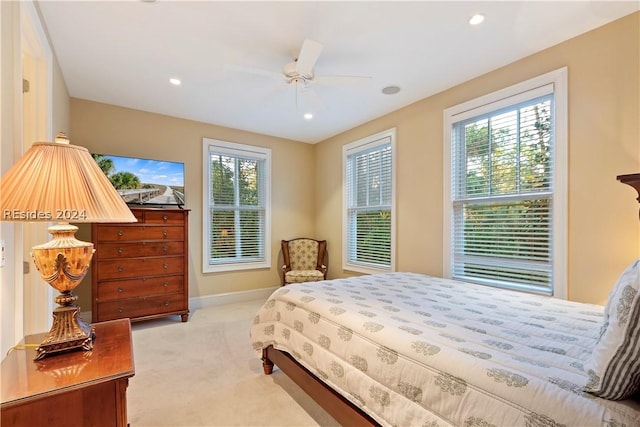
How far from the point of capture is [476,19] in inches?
88.4

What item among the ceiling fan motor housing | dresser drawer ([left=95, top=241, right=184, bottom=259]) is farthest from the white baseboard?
the ceiling fan motor housing

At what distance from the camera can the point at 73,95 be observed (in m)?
3.55

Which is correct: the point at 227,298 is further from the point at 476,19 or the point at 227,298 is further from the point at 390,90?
the point at 476,19

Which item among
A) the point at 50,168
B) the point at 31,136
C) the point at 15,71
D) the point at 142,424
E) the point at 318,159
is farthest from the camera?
the point at 318,159

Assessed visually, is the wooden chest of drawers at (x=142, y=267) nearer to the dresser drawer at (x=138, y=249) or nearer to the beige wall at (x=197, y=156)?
the dresser drawer at (x=138, y=249)

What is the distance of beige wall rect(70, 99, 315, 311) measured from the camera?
12.3ft

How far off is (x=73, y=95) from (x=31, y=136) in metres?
1.77

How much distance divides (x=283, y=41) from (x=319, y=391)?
105 inches

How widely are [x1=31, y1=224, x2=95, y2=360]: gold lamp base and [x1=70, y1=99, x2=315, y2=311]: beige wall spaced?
→ 9.72 feet

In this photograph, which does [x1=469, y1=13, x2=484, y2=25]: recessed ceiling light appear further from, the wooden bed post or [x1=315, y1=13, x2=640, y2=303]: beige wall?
the wooden bed post

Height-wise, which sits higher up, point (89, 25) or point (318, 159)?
point (89, 25)

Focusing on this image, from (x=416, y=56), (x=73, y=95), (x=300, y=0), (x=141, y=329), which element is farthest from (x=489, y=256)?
(x=73, y=95)

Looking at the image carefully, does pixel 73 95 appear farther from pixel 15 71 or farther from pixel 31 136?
pixel 15 71

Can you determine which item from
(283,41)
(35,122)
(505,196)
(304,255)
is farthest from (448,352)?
(304,255)
